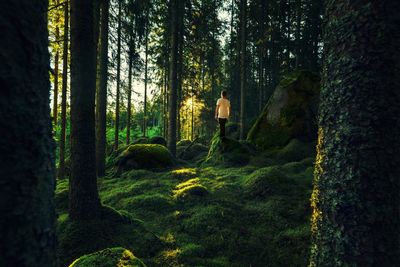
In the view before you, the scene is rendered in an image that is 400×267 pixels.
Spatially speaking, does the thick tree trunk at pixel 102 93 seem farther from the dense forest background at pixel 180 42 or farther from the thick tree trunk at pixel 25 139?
the thick tree trunk at pixel 25 139

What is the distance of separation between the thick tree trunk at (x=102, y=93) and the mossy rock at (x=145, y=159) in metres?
0.96

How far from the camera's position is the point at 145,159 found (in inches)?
508


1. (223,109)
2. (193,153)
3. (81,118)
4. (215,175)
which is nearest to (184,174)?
(215,175)

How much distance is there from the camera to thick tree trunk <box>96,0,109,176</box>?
468 inches

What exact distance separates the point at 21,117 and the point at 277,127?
1340cm

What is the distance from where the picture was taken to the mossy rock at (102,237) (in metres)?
5.17

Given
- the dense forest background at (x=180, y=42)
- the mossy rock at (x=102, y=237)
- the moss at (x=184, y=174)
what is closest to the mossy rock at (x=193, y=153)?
the dense forest background at (x=180, y=42)

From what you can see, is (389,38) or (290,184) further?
(290,184)

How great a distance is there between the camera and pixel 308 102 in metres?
13.3

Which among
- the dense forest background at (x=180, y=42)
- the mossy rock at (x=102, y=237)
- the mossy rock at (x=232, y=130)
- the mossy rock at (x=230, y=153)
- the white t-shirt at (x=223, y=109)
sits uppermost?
the dense forest background at (x=180, y=42)

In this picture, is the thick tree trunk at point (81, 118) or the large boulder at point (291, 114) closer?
the thick tree trunk at point (81, 118)

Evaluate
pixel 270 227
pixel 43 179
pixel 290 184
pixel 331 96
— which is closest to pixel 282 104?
pixel 290 184

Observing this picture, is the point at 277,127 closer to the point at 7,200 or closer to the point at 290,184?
the point at 290,184

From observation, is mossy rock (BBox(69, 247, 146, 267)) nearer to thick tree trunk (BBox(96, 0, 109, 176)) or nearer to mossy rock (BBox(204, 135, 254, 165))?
mossy rock (BBox(204, 135, 254, 165))
